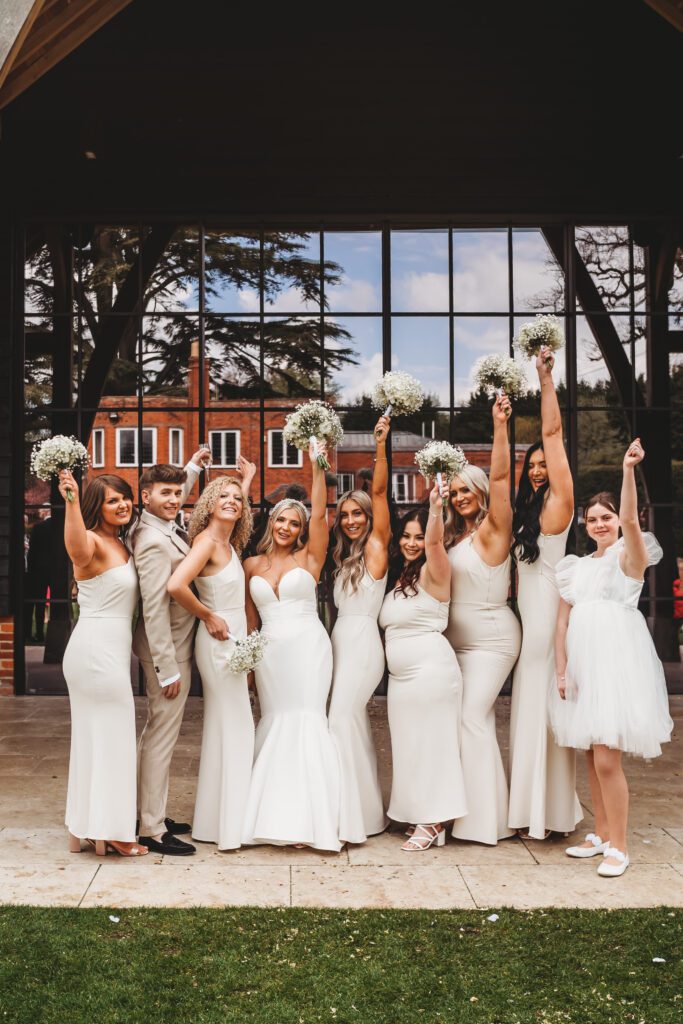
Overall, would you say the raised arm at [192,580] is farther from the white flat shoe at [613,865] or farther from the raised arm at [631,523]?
the white flat shoe at [613,865]

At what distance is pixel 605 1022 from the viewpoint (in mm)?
3205

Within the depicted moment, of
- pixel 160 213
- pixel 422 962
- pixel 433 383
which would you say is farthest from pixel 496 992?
pixel 160 213

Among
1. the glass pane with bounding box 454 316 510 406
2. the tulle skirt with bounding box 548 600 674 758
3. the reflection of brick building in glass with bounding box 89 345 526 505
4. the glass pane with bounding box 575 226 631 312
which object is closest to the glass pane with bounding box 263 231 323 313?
the reflection of brick building in glass with bounding box 89 345 526 505

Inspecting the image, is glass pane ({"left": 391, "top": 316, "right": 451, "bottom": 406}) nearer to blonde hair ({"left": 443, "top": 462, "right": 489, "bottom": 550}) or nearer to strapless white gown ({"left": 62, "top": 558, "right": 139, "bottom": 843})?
blonde hair ({"left": 443, "top": 462, "right": 489, "bottom": 550})

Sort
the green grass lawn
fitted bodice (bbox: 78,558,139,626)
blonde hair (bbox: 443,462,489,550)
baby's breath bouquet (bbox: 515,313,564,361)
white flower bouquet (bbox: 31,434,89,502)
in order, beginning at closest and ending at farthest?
the green grass lawn
white flower bouquet (bbox: 31,434,89,502)
fitted bodice (bbox: 78,558,139,626)
baby's breath bouquet (bbox: 515,313,564,361)
blonde hair (bbox: 443,462,489,550)

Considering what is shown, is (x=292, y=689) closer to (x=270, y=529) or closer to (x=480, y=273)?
(x=270, y=529)

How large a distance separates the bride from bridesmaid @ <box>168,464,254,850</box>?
0.11m

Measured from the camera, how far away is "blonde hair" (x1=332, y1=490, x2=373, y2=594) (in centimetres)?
522

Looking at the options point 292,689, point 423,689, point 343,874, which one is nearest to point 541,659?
point 423,689

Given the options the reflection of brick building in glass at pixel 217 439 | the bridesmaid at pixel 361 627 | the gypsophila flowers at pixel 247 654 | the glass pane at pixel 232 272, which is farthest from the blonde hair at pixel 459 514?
the glass pane at pixel 232 272

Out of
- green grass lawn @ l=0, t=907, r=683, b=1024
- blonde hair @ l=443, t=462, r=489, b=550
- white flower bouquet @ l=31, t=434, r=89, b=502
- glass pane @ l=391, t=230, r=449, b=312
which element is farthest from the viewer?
glass pane @ l=391, t=230, r=449, b=312

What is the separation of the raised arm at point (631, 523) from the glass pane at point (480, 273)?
16.0 feet

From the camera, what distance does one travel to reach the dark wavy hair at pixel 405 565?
5.14 m

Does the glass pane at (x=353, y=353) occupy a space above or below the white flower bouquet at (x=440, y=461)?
above
